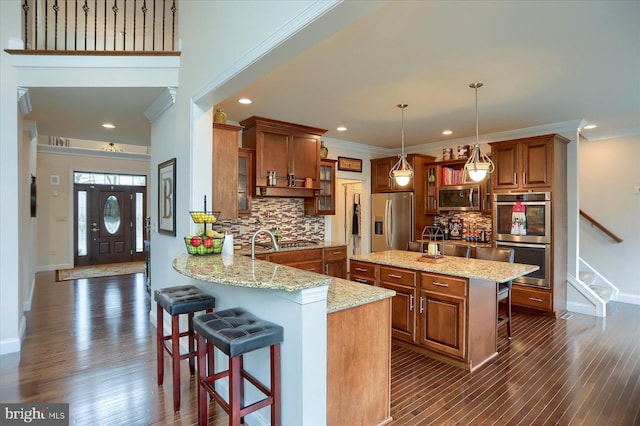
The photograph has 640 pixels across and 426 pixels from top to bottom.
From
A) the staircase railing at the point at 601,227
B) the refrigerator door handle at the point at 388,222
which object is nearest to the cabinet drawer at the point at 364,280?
the refrigerator door handle at the point at 388,222

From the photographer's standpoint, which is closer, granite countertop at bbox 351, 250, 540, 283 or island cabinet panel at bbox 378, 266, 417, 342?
granite countertop at bbox 351, 250, 540, 283

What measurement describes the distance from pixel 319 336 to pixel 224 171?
2474 mm

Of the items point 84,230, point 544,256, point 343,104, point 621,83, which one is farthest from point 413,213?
point 84,230

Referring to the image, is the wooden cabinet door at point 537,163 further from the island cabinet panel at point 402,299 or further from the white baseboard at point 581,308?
the island cabinet panel at point 402,299

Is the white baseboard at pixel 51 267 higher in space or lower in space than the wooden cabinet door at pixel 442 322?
lower

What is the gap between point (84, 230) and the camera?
817 centimetres

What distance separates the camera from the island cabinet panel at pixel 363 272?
12.4 ft

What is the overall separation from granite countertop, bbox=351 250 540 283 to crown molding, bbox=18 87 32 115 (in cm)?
373

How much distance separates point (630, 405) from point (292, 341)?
2632 mm

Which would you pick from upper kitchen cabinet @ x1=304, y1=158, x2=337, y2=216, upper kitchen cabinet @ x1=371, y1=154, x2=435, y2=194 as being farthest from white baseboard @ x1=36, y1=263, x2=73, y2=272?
upper kitchen cabinet @ x1=371, y1=154, x2=435, y2=194

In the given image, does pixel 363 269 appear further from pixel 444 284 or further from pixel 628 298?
→ pixel 628 298

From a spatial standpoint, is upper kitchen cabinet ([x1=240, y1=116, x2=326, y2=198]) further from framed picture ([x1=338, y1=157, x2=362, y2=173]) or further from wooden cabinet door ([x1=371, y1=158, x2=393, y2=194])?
wooden cabinet door ([x1=371, y1=158, x2=393, y2=194])

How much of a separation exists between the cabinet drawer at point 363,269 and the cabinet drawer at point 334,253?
49.4 inches

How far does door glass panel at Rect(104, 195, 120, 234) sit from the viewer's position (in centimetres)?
847
